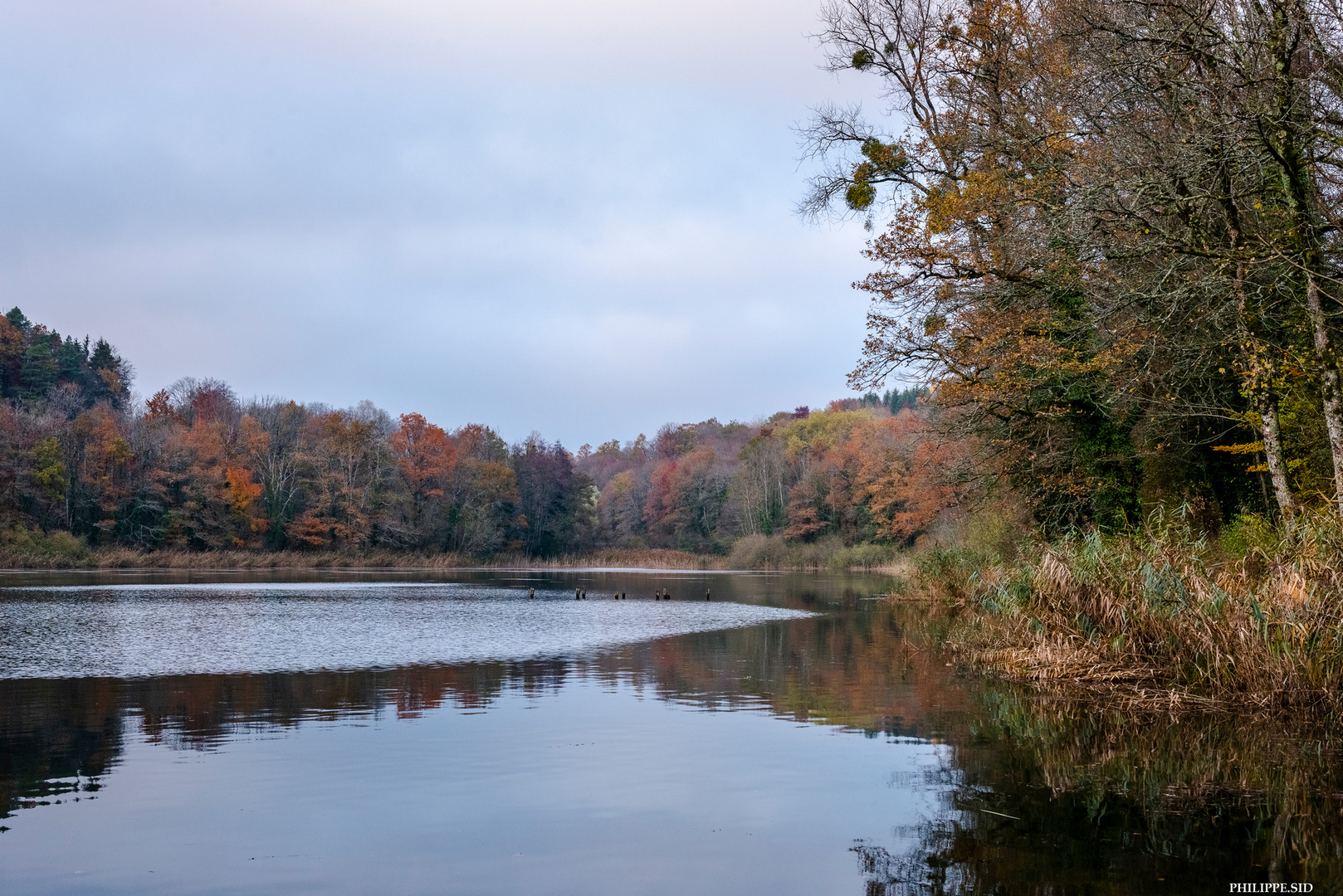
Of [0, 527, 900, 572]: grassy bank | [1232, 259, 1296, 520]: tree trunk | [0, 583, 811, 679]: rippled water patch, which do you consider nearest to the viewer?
[1232, 259, 1296, 520]: tree trunk

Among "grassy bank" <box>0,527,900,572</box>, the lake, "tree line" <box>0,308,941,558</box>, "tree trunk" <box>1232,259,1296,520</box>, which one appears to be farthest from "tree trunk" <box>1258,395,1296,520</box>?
"grassy bank" <box>0,527,900,572</box>

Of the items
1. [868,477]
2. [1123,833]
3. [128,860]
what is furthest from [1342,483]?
[868,477]

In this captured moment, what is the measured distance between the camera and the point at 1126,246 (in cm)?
1357

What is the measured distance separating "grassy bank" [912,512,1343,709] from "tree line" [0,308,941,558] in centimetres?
3187

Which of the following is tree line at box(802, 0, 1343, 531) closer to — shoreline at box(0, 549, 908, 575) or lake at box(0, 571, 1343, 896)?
lake at box(0, 571, 1343, 896)

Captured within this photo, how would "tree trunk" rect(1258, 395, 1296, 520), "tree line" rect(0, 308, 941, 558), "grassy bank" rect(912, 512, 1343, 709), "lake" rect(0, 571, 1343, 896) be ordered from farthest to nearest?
"tree line" rect(0, 308, 941, 558), "tree trunk" rect(1258, 395, 1296, 520), "grassy bank" rect(912, 512, 1343, 709), "lake" rect(0, 571, 1343, 896)

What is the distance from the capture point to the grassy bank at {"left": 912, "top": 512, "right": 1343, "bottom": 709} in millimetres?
10367

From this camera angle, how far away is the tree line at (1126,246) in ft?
40.6

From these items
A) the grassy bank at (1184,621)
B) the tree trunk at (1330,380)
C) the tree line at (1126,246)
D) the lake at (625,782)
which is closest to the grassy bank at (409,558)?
the tree line at (1126,246)

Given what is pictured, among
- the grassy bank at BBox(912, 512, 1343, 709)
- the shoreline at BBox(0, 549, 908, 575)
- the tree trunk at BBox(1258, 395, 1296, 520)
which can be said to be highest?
the tree trunk at BBox(1258, 395, 1296, 520)

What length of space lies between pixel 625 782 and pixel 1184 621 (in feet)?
22.6

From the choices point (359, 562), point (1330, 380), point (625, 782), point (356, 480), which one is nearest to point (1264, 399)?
point (1330, 380)

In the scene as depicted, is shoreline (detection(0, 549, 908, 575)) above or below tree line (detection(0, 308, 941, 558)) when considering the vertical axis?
below

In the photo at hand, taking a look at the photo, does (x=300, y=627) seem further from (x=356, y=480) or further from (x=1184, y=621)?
(x=356, y=480)
